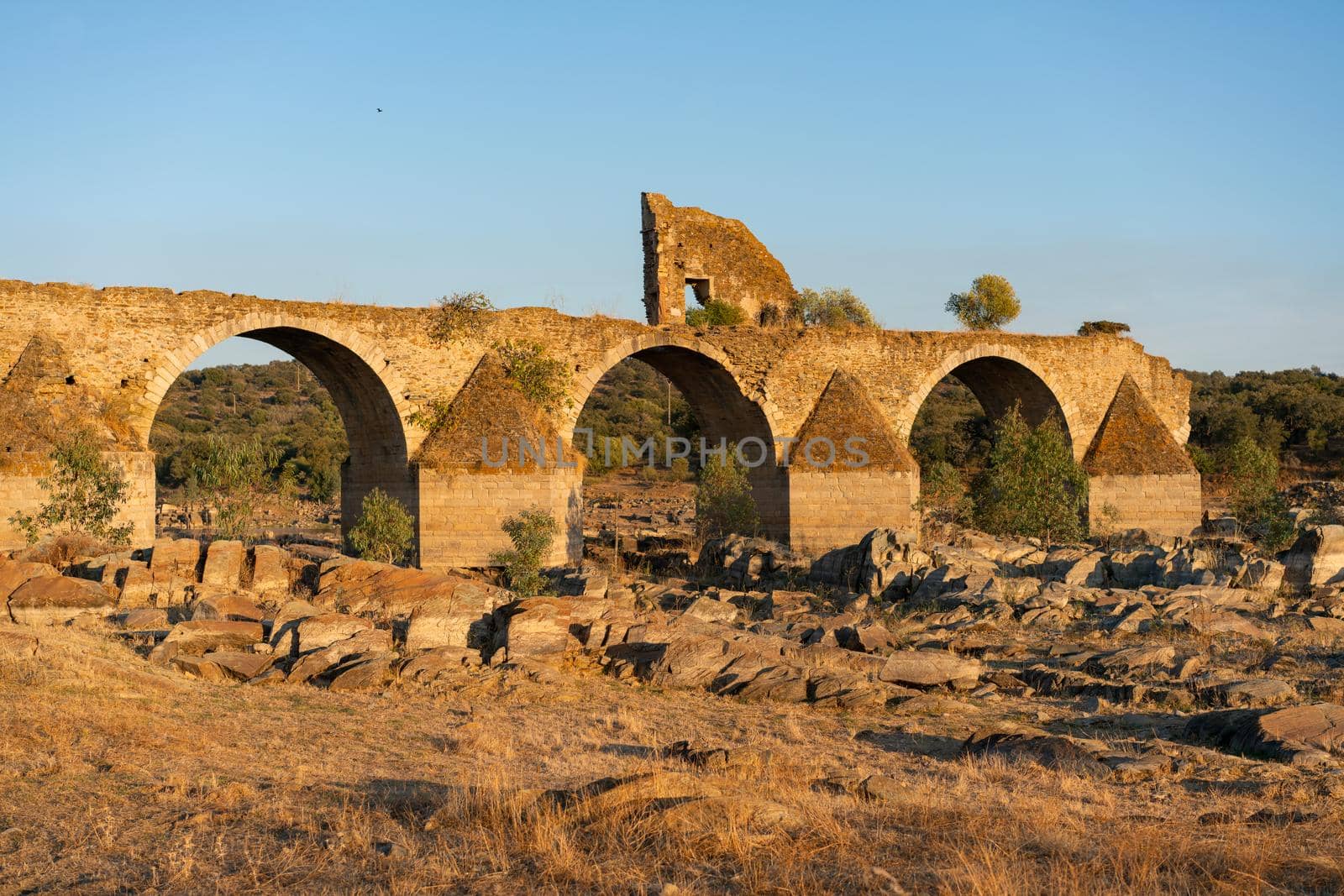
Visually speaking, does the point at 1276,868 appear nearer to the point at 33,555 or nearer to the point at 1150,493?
the point at 33,555

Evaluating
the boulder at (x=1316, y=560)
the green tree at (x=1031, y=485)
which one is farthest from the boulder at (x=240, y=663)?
the green tree at (x=1031, y=485)

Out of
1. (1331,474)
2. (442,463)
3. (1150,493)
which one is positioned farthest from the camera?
(1331,474)

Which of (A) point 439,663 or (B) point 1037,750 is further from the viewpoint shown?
(A) point 439,663

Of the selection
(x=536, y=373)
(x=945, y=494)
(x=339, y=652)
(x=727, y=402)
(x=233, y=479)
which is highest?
(x=536, y=373)

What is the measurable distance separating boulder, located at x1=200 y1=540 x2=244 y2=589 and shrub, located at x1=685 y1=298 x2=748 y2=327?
1055 cm

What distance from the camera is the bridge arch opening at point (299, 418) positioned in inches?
667

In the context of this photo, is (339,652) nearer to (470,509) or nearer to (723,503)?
(470,509)

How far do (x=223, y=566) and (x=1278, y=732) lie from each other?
10.1m

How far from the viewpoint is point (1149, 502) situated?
72.4 feet

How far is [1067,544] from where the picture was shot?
59.8 feet

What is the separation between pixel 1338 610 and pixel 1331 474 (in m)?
24.9

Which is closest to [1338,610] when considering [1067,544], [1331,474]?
[1067,544]

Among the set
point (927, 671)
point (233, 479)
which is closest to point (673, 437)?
point (233, 479)

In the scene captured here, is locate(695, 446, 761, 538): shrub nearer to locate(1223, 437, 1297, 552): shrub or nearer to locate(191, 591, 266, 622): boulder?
locate(1223, 437, 1297, 552): shrub
